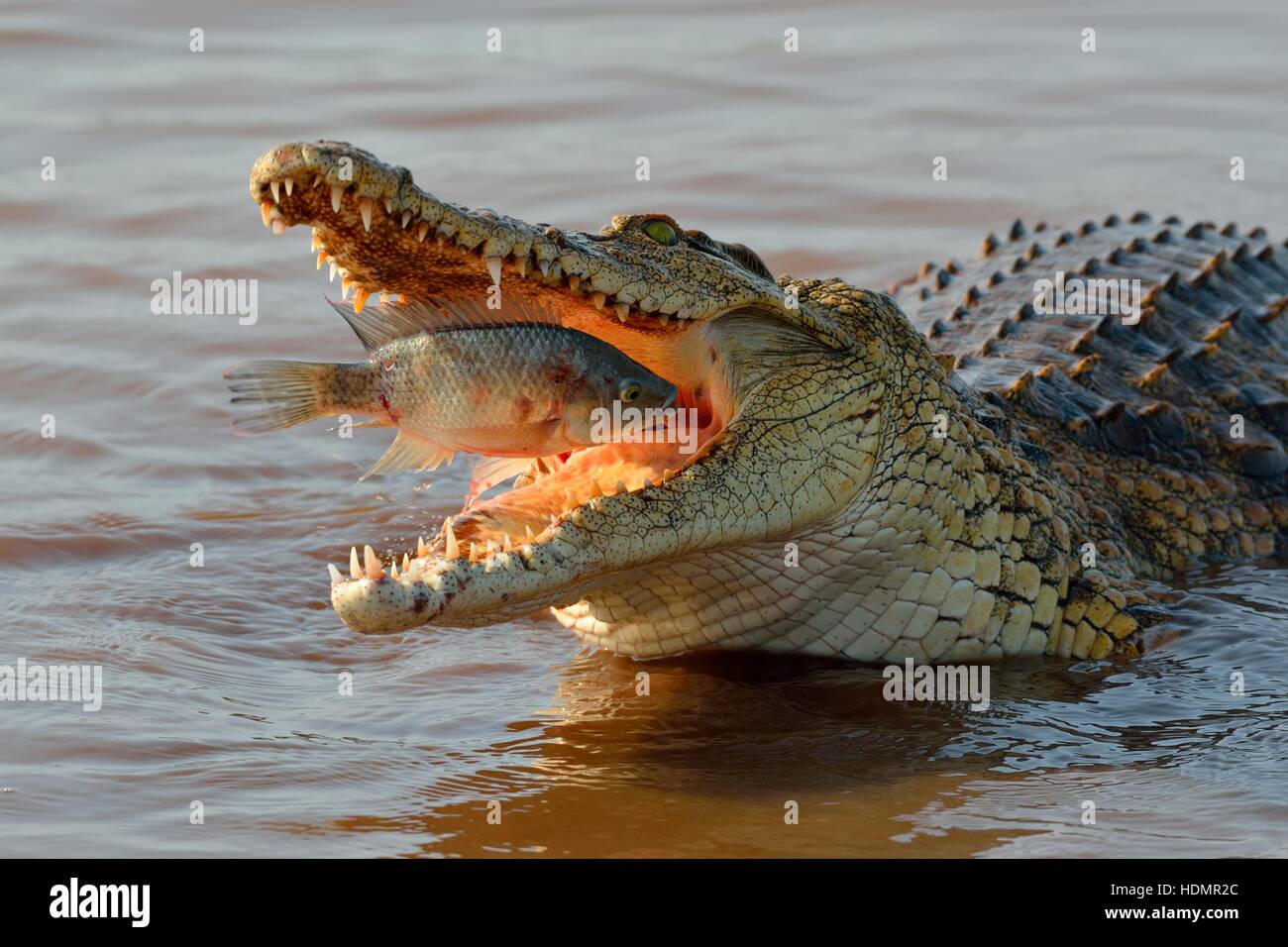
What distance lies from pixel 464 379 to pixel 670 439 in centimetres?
59

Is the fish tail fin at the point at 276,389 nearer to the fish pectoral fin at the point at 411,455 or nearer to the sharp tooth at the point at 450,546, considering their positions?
the fish pectoral fin at the point at 411,455

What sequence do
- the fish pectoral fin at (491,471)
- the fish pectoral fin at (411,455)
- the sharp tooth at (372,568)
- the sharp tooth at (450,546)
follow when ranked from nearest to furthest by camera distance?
1. the sharp tooth at (372,568)
2. the sharp tooth at (450,546)
3. the fish pectoral fin at (411,455)
4. the fish pectoral fin at (491,471)

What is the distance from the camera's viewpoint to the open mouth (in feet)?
12.3

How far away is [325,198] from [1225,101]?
940 cm

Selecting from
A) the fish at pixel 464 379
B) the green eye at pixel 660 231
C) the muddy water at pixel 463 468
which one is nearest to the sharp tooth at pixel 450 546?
the fish at pixel 464 379

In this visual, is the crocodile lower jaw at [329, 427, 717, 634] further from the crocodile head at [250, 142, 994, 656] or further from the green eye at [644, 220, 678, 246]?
the green eye at [644, 220, 678, 246]

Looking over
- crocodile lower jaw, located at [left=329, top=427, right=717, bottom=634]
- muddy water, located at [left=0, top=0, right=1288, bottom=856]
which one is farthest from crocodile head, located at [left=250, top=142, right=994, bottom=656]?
muddy water, located at [left=0, top=0, right=1288, bottom=856]

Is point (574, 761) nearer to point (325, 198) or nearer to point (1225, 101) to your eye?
point (325, 198)

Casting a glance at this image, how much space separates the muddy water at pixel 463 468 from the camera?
419cm

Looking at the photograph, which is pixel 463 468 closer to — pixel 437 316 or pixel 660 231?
pixel 437 316

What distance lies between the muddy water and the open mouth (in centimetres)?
66

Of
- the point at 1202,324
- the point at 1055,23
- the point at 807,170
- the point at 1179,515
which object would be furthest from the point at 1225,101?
the point at 1179,515

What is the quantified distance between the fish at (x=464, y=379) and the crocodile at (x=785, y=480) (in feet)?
0.30
